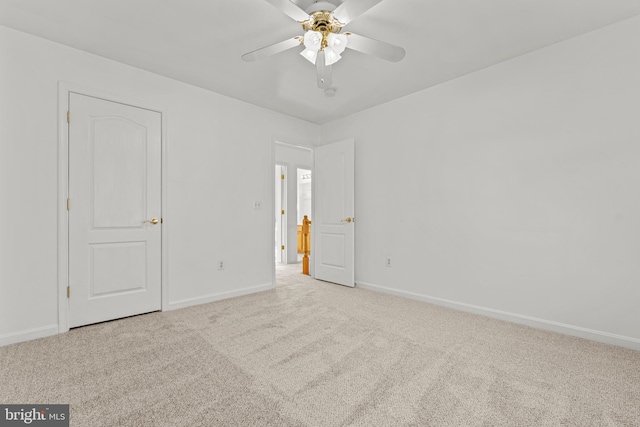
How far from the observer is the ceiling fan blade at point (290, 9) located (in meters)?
1.68

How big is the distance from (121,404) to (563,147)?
12.0 ft

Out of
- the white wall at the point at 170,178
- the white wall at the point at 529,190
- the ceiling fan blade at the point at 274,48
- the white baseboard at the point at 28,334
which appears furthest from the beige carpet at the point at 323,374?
the ceiling fan blade at the point at 274,48

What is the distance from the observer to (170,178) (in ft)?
10.3

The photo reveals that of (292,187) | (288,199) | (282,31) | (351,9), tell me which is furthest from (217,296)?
(292,187)

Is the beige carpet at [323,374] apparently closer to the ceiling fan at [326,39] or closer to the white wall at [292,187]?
the ceiling fan at [326,39]

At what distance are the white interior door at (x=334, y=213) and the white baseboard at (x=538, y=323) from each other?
0.92m

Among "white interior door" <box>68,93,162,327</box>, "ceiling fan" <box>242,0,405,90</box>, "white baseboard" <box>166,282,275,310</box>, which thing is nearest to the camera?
"ceiling fan" <box>242,0,405,90</box>

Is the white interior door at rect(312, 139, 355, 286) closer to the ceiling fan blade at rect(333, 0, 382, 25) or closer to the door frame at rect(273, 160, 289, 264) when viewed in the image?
the door frame at rect(273, 160, 289, 264)

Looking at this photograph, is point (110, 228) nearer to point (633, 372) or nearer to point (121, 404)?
point (121, 404)

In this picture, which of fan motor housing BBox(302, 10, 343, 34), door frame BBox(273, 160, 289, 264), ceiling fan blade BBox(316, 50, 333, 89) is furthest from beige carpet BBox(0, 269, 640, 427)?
door frame BBox(273, 160, 289, 264)

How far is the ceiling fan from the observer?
6.01 ft

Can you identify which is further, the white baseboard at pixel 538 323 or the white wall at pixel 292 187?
the white wall at pixel 292 187

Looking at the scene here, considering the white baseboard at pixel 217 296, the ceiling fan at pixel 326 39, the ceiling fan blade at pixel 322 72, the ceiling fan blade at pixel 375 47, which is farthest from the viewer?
the white baseboard at pixel 217 296

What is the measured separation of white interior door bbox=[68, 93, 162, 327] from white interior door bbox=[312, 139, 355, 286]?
7.45ft
